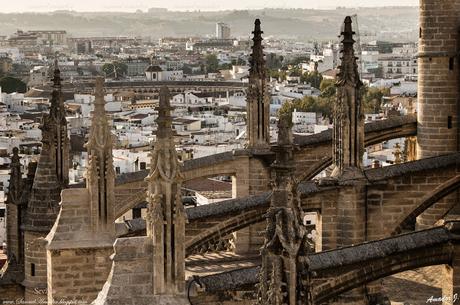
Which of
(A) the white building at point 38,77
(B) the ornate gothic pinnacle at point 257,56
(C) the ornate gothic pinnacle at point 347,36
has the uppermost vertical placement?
(C) the ornate gothic pinnacle at point 347,36

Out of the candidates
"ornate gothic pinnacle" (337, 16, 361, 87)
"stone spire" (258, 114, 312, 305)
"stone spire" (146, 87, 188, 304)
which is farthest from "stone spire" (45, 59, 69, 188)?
"stone spire" (258, 114, 312, 305)

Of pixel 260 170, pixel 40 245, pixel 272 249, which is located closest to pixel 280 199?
pixel 272 249

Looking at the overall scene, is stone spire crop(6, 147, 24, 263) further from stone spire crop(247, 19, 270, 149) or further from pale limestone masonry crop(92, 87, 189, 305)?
pale limestone masonry crop(92, 87, 189, 305)

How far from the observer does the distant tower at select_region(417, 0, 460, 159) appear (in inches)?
931

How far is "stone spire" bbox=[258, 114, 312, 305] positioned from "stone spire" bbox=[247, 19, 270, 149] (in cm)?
1499

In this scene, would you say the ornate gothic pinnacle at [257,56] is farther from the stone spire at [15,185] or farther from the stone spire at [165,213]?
the stone spire at [165,213]

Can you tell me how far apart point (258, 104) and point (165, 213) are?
13.2m

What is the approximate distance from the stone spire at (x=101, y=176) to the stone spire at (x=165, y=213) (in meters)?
3.61

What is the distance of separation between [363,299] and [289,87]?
121 metres

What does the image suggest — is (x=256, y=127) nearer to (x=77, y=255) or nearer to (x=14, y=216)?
(x=14, y=216)

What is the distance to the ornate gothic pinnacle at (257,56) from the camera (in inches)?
1046


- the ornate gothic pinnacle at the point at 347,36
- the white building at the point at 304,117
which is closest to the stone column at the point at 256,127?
the ornate gothic pinnacle at the point at 347,36

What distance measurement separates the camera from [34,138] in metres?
81.5

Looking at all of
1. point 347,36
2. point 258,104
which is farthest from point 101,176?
point 258,104
